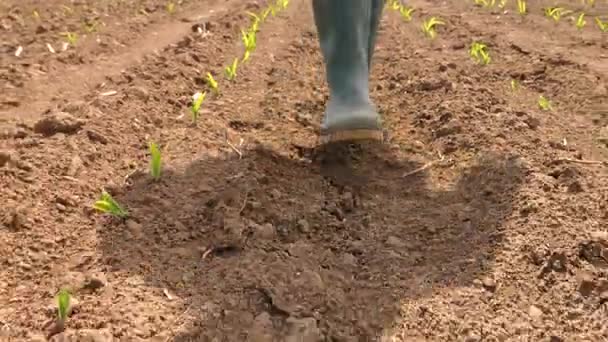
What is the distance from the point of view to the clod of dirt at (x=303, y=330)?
1212 millimetres

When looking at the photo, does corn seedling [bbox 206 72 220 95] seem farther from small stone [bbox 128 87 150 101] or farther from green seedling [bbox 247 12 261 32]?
green seedling [bbox 247 12 261 32]

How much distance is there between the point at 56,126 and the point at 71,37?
1.39 metres

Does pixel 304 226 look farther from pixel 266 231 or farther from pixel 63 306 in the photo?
pixel 63 306

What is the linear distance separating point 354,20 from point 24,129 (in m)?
1.17

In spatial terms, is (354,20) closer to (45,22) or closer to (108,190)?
(108,190)

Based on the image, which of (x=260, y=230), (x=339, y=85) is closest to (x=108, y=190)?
(x=260, y=230)

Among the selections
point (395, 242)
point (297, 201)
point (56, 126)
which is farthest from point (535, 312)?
point (56, 126)

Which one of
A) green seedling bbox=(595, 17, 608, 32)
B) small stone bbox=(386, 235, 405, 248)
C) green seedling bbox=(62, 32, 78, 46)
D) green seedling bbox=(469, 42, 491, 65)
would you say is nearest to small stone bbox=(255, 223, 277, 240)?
small stone bbox=(386, 235, 405, 248)

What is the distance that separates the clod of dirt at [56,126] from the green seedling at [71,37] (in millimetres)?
1272

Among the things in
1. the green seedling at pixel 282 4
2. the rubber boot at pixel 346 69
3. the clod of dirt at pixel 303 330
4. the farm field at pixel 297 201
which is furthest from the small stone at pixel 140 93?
the green seedling at pixel 282 4

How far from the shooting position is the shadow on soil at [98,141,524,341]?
130cm

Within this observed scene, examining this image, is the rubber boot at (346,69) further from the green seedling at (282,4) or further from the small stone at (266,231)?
the green seedling at (282,4)

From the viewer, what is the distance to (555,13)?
388 centimetres

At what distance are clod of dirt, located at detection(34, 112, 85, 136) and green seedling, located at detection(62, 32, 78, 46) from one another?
50.1 inches
